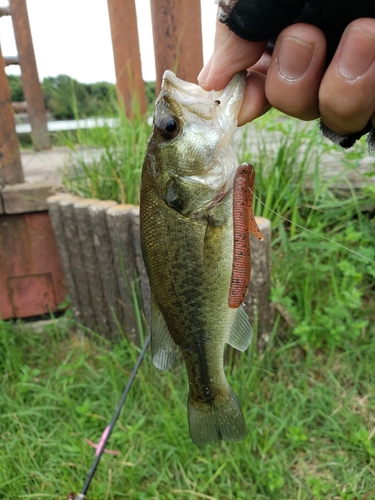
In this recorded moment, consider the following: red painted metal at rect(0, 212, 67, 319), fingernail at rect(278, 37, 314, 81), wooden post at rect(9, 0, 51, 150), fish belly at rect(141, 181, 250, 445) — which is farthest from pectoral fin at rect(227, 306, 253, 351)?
wooden post at rect(9, 0, 51, 150)

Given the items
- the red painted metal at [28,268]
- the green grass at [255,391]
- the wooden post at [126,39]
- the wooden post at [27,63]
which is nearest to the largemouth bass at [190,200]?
the green grass at [255,391]

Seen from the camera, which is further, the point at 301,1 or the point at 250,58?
the point at 250,58

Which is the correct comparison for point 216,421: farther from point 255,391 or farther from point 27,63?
point 27,63

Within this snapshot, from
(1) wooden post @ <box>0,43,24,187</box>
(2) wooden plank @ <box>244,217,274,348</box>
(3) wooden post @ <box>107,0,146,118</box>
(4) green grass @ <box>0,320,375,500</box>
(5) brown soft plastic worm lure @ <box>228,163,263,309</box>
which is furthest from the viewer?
(3) wooden post @ <box>107,0,146,118</box>

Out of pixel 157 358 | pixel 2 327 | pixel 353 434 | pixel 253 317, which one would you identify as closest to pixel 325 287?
pixel 253 317

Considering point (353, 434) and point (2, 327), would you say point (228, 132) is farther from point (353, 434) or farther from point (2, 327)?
point (2, 327)

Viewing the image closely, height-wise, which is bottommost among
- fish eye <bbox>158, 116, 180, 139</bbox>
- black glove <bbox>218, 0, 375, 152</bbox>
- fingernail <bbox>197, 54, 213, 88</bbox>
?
fish eye <bbox>158, 116, 180, 139</bbox>

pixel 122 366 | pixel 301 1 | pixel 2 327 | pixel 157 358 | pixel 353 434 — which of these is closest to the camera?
pixel 301 1

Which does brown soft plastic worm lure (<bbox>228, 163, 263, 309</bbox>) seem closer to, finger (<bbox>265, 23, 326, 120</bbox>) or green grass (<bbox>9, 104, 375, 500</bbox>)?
finger (<bbox>265, 23, 326, 120</bbox>)
